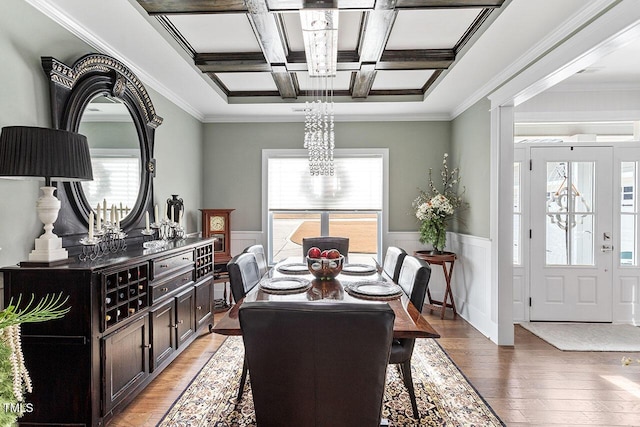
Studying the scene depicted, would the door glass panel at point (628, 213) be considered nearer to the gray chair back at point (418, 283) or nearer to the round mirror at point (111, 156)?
the gray chair back at point (418, 283)

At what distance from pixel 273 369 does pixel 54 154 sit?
1563mm

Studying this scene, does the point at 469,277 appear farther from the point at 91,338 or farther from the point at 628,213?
the point at 91,338

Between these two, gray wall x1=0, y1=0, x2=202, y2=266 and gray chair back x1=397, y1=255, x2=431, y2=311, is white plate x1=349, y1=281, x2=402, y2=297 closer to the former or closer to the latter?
gray chair back x1=397, y1=255, x2=431, y2=311

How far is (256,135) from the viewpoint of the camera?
5.14m

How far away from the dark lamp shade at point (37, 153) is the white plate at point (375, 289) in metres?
1.74

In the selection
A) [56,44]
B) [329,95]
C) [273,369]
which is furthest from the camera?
[329,95]

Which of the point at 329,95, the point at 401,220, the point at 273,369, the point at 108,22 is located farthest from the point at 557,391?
the point at 108,22

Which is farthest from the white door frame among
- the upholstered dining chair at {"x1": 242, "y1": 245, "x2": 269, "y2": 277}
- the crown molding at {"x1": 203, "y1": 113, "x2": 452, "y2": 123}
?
the upholstered dining chair at {"x1": 242, "y1": 245, "x2": 269, "y2": 277}

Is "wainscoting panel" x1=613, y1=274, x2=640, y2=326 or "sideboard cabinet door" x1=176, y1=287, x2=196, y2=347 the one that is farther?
"wainscoting panel" x1=613, y1=274, x2=640, y2=326

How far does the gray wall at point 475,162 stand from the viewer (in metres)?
3.89

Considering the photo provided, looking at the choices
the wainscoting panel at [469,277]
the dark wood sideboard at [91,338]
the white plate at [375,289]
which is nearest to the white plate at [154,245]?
the dark wood sideboard at [91,338]

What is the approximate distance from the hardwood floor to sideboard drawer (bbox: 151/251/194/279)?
2.79 feet

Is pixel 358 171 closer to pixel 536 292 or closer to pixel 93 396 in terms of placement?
pixel 536 292

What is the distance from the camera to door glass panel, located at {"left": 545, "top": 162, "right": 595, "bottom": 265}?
4.12 meters
